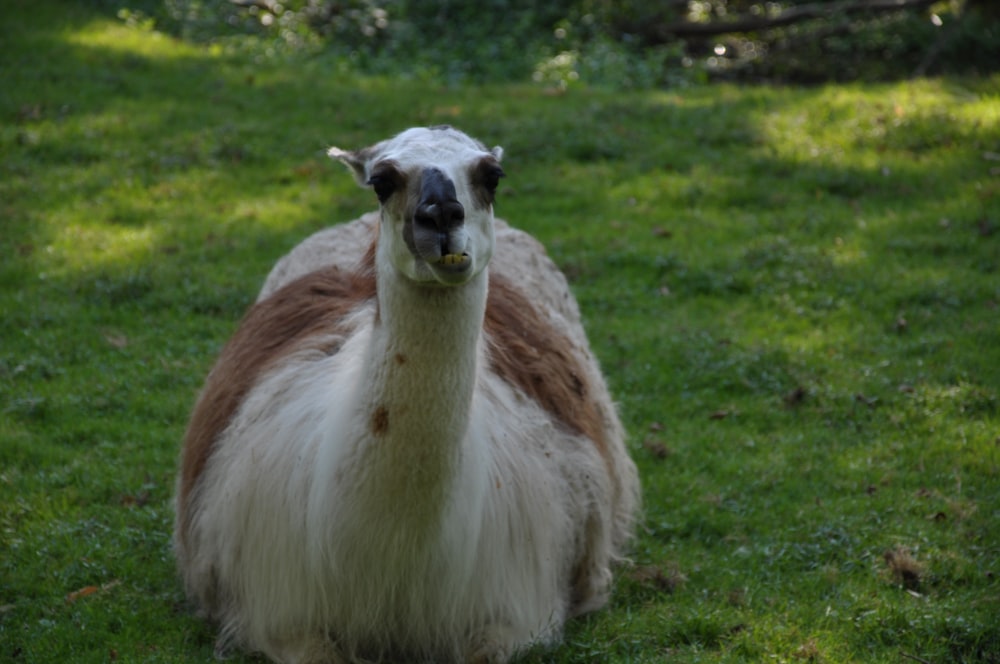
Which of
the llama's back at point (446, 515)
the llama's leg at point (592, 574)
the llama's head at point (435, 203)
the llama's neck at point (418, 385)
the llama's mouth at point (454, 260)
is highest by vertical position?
the llama's head at point (435, 203)

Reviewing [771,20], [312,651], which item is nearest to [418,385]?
[312,651]

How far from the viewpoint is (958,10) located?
14.8 meters

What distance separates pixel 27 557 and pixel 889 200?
777cm

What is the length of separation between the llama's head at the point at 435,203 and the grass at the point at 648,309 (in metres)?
1.73

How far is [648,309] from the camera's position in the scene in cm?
898

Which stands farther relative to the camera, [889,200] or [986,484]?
[889,200]

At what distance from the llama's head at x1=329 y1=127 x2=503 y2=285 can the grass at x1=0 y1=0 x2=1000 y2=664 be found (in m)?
1.73

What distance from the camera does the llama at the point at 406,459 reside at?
3941 mm

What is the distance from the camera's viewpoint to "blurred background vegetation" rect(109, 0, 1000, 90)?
47.3 feet

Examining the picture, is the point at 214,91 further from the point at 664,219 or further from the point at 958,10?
the point at 958,10

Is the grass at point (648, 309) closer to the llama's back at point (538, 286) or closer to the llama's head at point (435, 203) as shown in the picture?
the llama's back at point (538, 286)

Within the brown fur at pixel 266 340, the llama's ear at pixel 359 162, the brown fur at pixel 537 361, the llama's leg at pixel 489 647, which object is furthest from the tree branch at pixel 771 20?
the llama's leg at pixel 489 647

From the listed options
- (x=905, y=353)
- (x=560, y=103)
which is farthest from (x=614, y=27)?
(x=905, y=353)

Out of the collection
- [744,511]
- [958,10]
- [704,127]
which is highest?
[958,10]
